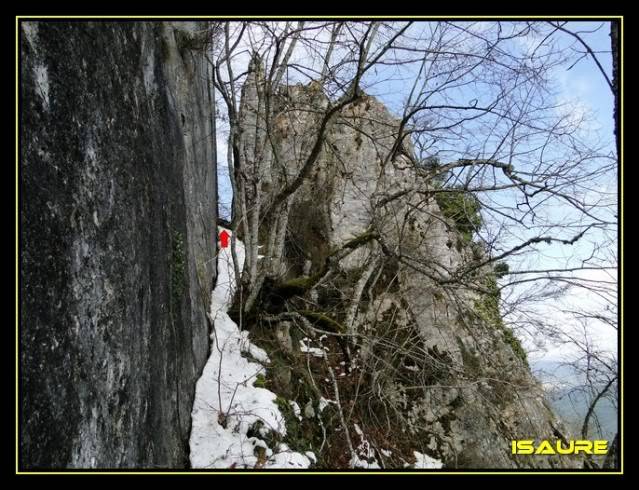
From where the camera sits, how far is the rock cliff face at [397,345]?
512 centimetres

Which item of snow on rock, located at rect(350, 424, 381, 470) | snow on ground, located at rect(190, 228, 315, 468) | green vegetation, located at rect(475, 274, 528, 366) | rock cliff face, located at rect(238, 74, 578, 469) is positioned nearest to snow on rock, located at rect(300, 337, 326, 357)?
rock cliff face, located at rect(238, 74, 578, 469)

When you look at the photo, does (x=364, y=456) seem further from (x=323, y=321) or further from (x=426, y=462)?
(x=323, y=321)

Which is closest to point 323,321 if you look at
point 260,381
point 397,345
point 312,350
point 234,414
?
point 312,350

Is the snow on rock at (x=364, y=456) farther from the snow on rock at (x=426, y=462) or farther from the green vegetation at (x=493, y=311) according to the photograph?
the green vegetation at (x=493, y=311)

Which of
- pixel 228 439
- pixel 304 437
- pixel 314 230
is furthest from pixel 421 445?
pixel 314 230

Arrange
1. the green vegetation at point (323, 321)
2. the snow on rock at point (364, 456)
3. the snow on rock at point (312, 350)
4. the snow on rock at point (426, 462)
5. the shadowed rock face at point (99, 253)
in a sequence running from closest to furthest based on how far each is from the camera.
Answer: the shadowed rock face at point (99, 253)
the snow on rock at point (364, 456)
the snow on rock at point (426, 462)
the green vegetation at point (323, 321)
the snow on rock at point (312, 350)

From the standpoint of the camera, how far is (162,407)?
2.83 meters

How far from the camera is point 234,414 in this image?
12.7ft

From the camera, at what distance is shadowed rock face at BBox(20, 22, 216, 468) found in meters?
1.39

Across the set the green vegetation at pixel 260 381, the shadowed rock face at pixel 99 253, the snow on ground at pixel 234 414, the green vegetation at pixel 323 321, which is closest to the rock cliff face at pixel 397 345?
the green vegetation at pixel 323 321

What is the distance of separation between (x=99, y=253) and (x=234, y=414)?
252 centimetres

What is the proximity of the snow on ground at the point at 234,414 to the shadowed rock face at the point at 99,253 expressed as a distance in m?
0.24
